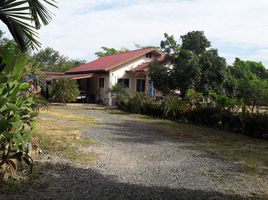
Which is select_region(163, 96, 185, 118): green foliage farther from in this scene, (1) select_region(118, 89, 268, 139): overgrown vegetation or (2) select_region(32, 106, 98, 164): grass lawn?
(2) select_region(32, 106, 98, 164): grass lawn

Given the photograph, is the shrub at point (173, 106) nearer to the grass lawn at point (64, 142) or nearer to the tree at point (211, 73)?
the tree at point (211, 73)

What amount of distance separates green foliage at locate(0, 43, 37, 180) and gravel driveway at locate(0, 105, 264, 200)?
65 centimetres

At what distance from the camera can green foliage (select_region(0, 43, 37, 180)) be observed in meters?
6.33

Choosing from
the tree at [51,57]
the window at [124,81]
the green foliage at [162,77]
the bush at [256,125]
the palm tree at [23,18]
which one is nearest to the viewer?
the palm tree at [23,18]

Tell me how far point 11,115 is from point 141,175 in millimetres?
2851

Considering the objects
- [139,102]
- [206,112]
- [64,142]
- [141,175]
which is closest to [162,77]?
[139,102]

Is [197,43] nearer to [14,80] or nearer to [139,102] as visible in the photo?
[139,102]

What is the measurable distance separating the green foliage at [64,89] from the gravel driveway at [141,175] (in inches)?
611

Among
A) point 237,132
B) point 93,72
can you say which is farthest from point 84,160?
point 93,72

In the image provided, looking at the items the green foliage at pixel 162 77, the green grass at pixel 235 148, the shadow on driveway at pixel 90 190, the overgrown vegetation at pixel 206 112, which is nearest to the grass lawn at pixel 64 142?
the shadow on driveway at pixel 90 190

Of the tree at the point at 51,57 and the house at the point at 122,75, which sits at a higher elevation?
the tree at the point at 51,57

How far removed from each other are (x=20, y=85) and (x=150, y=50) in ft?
80.0

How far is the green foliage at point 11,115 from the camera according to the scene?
6332mm

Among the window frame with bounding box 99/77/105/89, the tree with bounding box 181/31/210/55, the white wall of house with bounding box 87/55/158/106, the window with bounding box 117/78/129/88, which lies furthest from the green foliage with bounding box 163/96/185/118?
the window frame with bounding box 99/77/105/89
